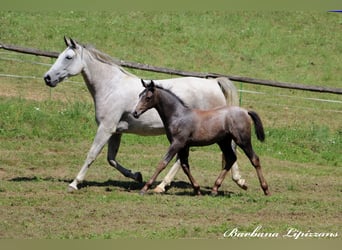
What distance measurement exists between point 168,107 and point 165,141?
17.0ft

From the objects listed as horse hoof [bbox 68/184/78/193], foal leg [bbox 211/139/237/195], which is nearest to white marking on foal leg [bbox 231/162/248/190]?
foal leg [bbox 211/139/237/195]

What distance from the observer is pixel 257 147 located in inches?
655

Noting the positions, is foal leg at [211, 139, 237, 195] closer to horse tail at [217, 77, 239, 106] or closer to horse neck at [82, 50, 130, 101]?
horse tail at [217, 77, 239, 106]

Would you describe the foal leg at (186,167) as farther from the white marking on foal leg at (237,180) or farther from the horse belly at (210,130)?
the white marking on foal leg at (237,180)

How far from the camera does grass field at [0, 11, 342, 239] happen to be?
32.5ft

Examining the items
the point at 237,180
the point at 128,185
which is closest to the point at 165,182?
the point at 128,185

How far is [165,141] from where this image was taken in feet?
54.7

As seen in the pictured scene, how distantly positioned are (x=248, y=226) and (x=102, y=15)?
1924 centimetres

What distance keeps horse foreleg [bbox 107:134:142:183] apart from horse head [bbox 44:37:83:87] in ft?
4.07

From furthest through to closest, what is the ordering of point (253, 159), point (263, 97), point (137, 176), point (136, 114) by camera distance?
point (263, 97)
point (137, 176)
point (253, 159)
point (136, 114)

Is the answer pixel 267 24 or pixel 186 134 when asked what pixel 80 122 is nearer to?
pixel 186 134

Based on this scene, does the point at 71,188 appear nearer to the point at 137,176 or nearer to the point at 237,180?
the point at 137,176

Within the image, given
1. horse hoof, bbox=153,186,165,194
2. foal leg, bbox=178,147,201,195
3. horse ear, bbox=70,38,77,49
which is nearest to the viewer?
foal leg, bbox=178,147,201,195

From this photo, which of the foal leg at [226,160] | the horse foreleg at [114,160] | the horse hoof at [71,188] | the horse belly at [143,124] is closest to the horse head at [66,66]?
the horse belly at [143,124]
